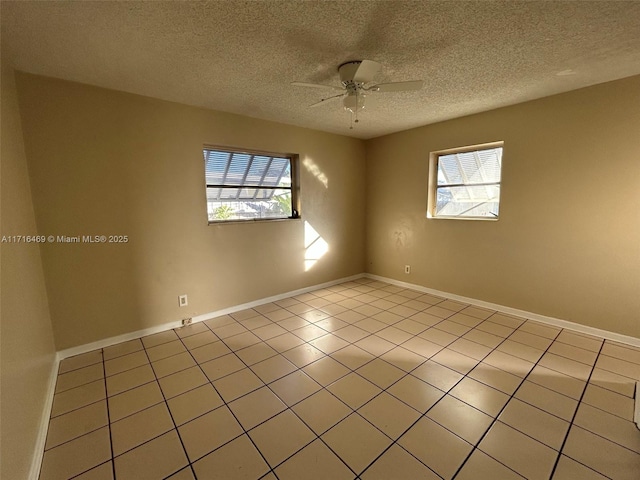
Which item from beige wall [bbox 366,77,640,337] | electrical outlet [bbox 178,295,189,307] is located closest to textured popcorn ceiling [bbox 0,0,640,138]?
beige wall [bbox 366,77,640,337]

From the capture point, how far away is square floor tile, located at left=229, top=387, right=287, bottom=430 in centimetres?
171

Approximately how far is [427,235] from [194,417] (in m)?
3.48

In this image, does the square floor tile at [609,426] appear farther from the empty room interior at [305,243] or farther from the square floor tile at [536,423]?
the square floor tile at [536,423]

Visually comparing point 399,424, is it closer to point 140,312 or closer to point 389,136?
point 140,312

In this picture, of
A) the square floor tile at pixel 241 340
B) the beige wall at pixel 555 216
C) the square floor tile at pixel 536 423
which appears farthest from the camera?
the square floor tile at pixel 241 340

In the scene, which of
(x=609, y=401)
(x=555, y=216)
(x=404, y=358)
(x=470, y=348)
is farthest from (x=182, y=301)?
(x=555, y=216)

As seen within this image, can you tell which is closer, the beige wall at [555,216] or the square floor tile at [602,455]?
the square floor tile at [602,455]

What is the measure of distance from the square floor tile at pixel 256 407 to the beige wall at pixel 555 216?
2.90 metres

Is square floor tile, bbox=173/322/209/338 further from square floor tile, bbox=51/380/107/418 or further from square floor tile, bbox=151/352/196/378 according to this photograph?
square floor tile, bbox=51/380/107/418

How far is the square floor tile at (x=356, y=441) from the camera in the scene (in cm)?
144

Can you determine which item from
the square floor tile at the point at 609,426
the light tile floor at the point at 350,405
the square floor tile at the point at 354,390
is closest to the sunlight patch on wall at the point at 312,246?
the light tile floor at the point at 350,405

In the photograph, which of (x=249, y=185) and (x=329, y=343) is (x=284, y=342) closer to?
(x=329, y=343)

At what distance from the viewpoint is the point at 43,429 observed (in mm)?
1616

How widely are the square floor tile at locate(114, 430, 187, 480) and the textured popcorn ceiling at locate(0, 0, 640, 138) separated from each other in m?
2.42
